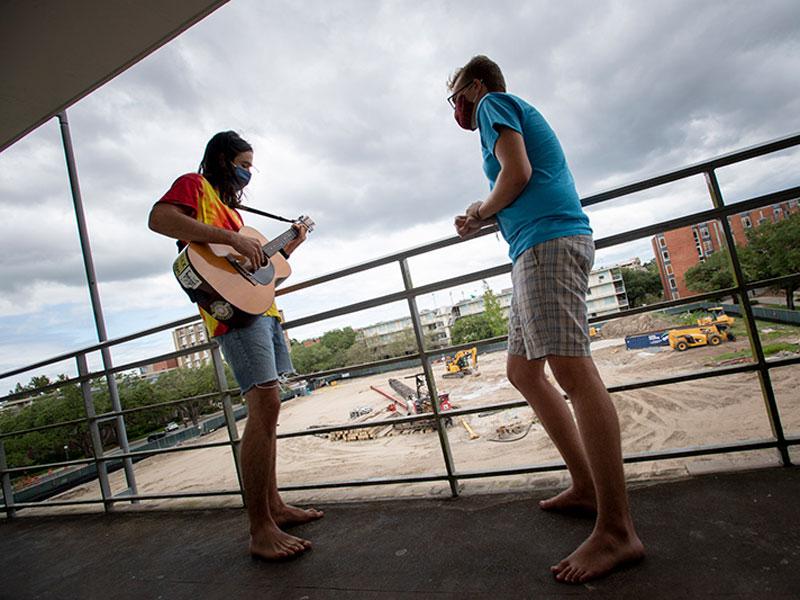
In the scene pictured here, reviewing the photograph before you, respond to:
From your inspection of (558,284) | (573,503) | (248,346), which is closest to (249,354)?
(248,346)

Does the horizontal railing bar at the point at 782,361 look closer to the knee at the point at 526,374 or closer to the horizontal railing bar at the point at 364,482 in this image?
the knee at the point at 526,374

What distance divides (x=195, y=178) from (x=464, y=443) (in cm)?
1598

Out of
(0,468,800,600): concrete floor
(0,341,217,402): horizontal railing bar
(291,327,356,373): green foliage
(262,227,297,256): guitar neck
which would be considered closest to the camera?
(0,468,800,600): concrete floor

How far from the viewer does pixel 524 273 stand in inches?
45.1

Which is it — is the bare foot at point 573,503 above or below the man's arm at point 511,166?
below

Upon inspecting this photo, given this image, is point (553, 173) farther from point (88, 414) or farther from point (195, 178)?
point (88, 414)

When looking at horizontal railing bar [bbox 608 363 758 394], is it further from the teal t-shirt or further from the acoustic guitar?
the acoustic guitar

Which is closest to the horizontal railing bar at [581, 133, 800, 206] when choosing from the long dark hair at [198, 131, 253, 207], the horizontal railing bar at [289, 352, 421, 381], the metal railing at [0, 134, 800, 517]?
the metal railing at [0, 134, 800, 517]

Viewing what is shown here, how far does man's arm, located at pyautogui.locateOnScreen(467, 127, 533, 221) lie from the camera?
43.1 inches

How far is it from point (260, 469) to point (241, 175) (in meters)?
1.12

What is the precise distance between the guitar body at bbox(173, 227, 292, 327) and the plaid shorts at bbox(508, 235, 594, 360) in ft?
3.00

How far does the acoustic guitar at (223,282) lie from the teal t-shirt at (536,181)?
902mm

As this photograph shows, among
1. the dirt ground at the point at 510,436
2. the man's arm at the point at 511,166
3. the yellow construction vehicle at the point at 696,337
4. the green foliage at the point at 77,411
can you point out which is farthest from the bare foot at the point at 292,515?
the yellow construction vehicle at the point at 696,337

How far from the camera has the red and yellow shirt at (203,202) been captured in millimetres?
1409
